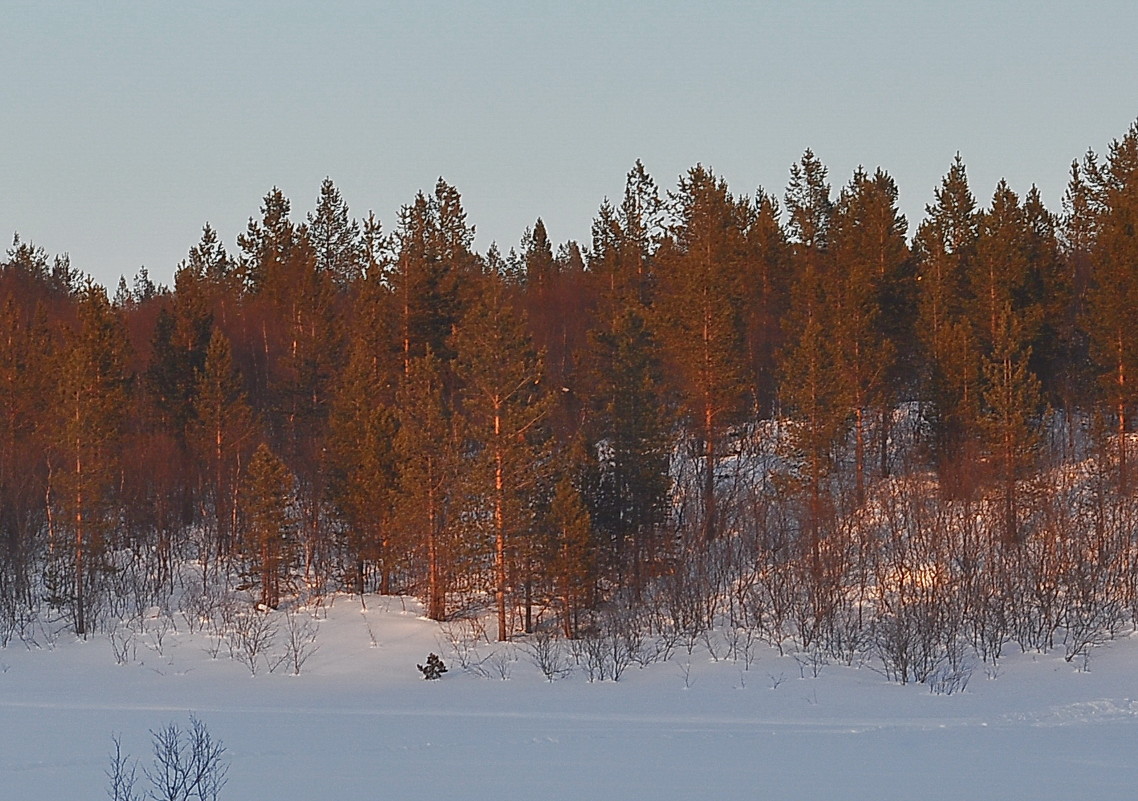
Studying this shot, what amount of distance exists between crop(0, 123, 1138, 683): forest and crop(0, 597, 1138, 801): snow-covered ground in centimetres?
270

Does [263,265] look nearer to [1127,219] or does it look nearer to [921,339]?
[921,339]

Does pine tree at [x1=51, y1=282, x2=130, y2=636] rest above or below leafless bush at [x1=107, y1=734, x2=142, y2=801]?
above

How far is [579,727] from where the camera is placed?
56.6ft

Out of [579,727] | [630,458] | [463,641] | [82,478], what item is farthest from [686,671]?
[82,478]

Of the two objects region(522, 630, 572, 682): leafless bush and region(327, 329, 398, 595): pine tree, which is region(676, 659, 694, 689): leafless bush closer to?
region(522, 630, 572, 682): leafless bush

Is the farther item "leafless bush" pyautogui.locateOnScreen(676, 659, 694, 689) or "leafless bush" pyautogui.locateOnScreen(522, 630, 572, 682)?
"leafless bush" pyautogui.locateOnScreen(522, 630, 572, 682)

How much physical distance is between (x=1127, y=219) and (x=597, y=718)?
Result: 104 ft

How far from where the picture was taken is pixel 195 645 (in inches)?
1137

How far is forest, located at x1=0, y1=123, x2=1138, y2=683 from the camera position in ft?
98.0

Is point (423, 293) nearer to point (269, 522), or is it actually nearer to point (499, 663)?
point (269, 522)

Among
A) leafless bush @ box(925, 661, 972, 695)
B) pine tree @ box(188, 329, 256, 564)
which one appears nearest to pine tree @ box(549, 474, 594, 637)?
leafless bush @ box(925, 661, 972, 695)

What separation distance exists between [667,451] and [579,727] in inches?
724

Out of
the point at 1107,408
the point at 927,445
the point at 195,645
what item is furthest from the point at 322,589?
the point at 1107,408

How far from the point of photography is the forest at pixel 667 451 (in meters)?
29.9
